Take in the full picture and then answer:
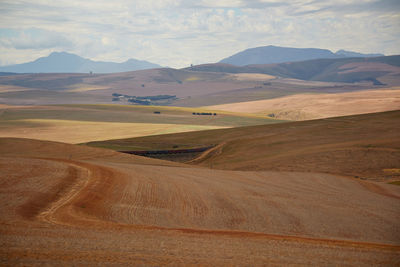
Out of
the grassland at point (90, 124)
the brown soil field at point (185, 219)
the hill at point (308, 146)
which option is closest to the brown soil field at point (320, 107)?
the grassland at point (90, 124)

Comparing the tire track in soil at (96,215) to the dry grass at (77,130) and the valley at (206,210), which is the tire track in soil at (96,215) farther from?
the dry grass at (77,130)

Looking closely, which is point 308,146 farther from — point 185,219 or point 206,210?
point 185,219

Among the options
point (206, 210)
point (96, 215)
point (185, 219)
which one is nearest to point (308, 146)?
point (206, 210)

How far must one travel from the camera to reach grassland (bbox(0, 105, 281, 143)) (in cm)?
8188

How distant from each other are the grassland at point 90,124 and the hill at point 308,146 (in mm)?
16697

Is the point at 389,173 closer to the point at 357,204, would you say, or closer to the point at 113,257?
the point at 357,204

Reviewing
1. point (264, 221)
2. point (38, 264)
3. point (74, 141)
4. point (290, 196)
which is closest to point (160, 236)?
point (38, 264)

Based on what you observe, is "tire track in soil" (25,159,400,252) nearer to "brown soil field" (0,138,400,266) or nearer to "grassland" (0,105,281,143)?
"brown soil field" (0,138,400,266)

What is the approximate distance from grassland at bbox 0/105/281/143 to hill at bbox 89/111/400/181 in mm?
16697

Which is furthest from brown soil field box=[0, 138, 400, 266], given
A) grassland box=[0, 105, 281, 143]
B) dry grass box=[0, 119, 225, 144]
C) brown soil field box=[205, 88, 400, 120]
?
brown soil field box=[205, 88, 400, 120]

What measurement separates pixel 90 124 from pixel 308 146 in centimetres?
6307

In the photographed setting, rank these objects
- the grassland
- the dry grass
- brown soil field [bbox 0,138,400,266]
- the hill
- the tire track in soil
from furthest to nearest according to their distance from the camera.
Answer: the grassland → the dry grass → the hill → the tire track in soil → brown soil field [bbox 0,138,400,266]

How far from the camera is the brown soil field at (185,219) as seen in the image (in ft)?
39.3

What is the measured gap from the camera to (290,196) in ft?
78.9
